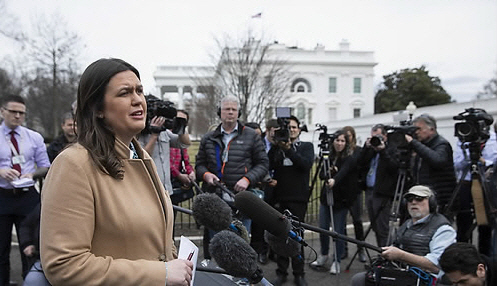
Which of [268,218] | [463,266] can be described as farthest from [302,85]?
[268,218]

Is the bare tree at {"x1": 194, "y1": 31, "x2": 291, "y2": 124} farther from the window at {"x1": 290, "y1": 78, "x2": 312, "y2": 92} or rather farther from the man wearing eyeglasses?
the window at {"x1": 290, "y1": 78, "x2": 312, "y2": 92}

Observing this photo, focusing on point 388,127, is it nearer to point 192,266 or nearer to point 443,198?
point 443,198

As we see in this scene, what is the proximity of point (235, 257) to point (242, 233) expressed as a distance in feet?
2.12

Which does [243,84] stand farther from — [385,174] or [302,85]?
[302,85]

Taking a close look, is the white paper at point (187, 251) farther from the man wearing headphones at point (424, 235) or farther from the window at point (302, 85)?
the window at point (302, 85)

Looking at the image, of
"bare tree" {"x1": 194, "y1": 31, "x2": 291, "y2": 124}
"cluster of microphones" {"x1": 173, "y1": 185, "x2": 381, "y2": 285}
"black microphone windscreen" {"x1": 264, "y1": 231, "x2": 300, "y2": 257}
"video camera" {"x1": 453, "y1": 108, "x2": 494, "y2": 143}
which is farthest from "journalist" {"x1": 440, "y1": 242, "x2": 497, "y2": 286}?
"bare tree" {"x1": 194, "y1": 31, "x2": 291, "y2": 124}

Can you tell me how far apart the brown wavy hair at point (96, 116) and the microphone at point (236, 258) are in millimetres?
620

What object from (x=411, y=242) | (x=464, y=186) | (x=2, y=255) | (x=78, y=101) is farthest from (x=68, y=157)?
(x=464, y=186)

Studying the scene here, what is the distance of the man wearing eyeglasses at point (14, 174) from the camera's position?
4109mm

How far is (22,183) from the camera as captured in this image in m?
4.12

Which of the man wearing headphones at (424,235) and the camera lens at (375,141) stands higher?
the camera lens at (375,141)

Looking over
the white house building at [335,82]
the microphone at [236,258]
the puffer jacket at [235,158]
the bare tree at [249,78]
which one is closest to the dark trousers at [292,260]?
the puffer jacket at [235,158]

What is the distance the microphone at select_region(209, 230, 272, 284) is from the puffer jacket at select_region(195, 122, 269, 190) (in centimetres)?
266

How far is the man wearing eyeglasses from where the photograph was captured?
411 cm
